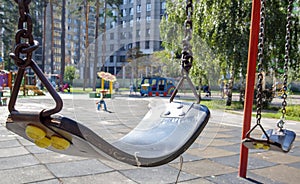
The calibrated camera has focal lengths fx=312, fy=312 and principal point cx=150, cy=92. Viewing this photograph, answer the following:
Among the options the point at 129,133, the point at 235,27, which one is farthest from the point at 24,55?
the point at 235,27

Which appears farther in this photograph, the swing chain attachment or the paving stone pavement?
the paving stone pavement

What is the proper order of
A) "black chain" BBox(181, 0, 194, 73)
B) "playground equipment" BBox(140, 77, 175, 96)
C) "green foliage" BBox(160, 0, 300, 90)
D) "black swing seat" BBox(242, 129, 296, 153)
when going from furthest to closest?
"green foliage" BBox(160, 0, 300, 90), "playground equipment" BBox(140, 77, 175, 96), "black swing seat" BBox(242, 129, 296, 153), "black chain" BBox(181, 0, 194, 73)

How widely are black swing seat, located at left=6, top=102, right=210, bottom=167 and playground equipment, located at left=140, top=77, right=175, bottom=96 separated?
0.10 meters

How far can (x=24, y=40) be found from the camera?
0.99 metres

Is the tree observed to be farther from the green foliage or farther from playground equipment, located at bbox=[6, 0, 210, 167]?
playground equipment, located at bbox=[6, 0, 210, 167]

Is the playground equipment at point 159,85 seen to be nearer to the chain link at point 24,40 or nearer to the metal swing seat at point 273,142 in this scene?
the metal swing seat at point 273,142

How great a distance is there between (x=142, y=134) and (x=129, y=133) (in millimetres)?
116

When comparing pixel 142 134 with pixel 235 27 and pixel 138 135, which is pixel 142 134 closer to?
pixel 138 135

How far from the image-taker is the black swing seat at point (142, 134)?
924 mm

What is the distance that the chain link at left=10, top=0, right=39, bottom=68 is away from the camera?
941 mm

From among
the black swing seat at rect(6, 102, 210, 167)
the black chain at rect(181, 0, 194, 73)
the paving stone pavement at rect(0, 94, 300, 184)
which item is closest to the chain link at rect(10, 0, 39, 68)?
the black swing seat at rect(6, 102, 210, 167)

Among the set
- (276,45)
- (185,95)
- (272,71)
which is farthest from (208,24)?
(185,95)

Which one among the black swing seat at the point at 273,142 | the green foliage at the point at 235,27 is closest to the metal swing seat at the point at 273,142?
the black swing seat at the point at 273,142

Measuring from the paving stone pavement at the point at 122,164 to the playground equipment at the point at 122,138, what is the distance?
0.51 feet
